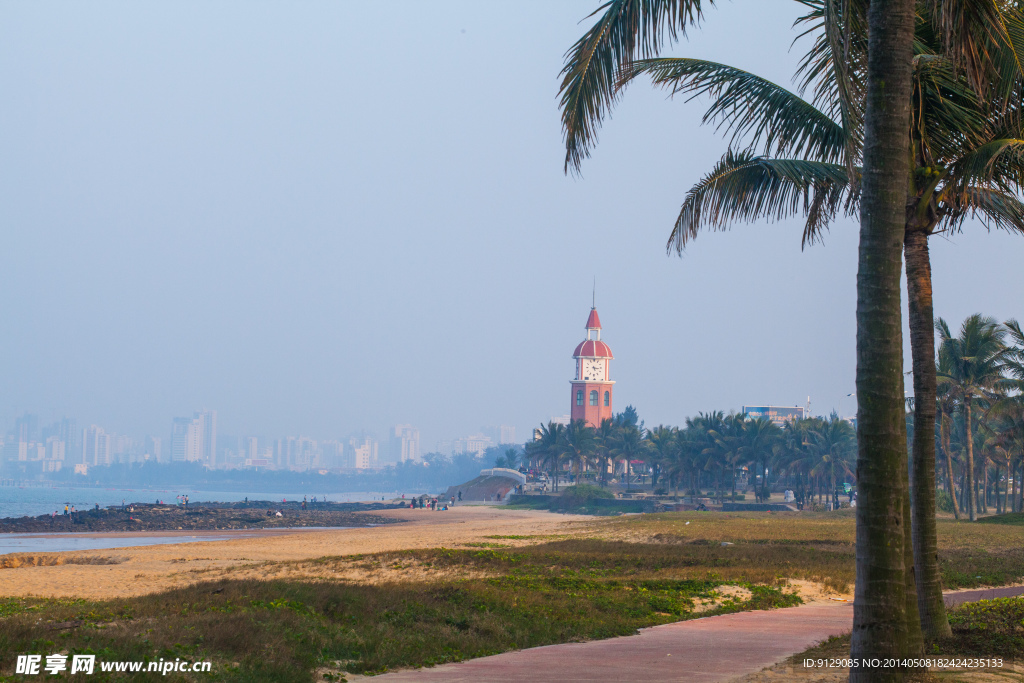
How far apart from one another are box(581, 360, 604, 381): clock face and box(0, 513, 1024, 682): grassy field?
119 metres

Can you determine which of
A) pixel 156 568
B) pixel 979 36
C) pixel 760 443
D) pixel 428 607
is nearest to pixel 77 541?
pixel 156 568

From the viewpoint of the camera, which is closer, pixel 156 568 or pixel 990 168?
pixel 990 168

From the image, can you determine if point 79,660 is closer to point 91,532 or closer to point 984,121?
Answer: point 984,121

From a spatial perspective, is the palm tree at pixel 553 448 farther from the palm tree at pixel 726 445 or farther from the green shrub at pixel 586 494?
the palm tree at pixel 726 445

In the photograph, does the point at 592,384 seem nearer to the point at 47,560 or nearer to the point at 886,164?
the point at 47,560

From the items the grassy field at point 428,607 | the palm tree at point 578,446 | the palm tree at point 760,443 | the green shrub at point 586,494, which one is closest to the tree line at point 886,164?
the grassy field at point 428,607

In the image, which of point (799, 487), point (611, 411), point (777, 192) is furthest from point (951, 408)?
point (611, 411)

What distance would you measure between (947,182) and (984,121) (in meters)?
0.78

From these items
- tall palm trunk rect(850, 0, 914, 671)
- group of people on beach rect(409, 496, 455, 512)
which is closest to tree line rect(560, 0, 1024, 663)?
tall palm trunk rect(850, 0, 914, 671)

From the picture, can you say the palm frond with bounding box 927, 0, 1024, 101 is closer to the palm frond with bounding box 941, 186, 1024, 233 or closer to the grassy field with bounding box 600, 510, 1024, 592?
the palm frond with bounding box 941, 186, 1024, 233

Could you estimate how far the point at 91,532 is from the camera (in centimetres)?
5706

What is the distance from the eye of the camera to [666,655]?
10.5 m

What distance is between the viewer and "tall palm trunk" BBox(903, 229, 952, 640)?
937 centimetres

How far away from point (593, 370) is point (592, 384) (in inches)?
118
